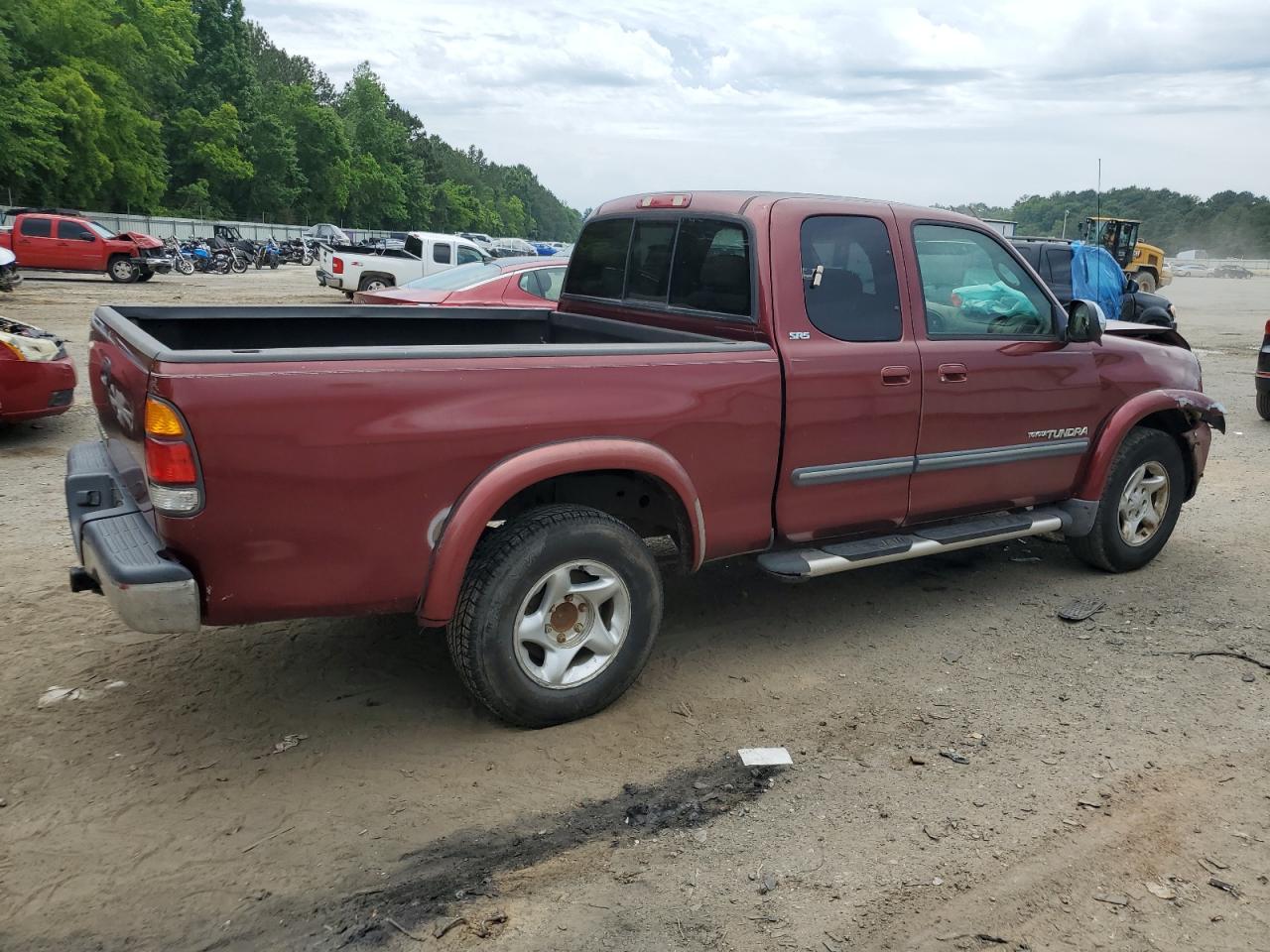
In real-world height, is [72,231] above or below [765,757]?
above

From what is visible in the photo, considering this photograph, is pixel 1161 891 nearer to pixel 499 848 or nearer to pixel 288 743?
pixel 499 848

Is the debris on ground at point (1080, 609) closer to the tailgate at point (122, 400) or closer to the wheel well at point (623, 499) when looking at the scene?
the wheel well at point (623, 499)

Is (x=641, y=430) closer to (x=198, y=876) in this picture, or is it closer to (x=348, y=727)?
(x=348, y=727)

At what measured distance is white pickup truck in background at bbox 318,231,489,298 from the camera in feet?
70.9

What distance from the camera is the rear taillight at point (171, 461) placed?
9.96 ft

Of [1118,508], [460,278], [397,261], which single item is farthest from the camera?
[397,261]

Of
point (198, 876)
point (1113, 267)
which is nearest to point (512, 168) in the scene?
point (1113, 267)

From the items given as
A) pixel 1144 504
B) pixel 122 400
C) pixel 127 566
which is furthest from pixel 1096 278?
pixel 127 566

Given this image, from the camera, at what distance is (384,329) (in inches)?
203

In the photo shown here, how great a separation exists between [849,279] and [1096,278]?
12049 millimetres

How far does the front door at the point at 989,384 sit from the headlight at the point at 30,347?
22.8ft

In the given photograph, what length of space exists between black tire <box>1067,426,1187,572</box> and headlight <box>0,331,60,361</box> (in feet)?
25.2

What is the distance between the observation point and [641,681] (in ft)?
14.2

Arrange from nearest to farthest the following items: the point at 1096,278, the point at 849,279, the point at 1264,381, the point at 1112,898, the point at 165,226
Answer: the point at 1112,898
the point at 849,279
the point at 1264,381
the point at 1096,278
the point at 165,226
